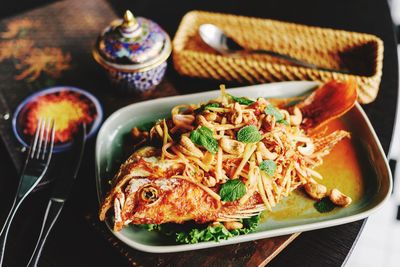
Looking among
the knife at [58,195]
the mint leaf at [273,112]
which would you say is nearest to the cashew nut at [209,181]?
the mint leaf at [273,112]

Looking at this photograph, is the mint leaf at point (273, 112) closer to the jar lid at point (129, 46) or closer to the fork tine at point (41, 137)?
the jar lid at point (129, 46)

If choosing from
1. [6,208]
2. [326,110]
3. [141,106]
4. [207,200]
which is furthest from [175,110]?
[6,208]

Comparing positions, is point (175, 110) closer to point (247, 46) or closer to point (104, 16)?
point (247, 46)

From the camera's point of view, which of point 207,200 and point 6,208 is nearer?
point 207,200

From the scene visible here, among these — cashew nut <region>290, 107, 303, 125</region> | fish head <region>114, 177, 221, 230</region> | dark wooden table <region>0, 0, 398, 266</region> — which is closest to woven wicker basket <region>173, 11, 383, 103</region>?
dark wooden table <region>0, 0, 398, 266</region>

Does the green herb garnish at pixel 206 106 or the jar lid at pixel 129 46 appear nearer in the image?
the green herb garnish at pixel 206 106

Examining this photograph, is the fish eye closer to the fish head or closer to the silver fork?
the fish head
